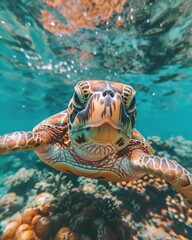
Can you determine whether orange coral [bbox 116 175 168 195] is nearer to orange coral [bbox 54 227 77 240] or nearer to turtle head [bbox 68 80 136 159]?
orange coral [bbox 54 227 77 240]

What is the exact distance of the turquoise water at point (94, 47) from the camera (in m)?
7.21

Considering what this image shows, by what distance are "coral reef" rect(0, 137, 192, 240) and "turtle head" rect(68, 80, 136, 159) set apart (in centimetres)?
127

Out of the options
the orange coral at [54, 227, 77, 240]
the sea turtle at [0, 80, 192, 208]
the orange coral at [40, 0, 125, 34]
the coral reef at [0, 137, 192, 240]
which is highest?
the orange coral at [40, 0, 125, 34]

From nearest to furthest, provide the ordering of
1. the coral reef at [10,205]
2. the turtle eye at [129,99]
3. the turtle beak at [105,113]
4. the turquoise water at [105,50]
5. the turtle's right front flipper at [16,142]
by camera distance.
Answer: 1. the turtle beak at [105,113]
2. the turtle eye at [129,99]
3. the turtle's right front flipper at [16,142]
4. the coral reef at [10,205]
5. the turquoise water at [105,50]

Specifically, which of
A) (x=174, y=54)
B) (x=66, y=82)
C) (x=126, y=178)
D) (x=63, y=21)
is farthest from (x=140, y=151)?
(x=66, y=82)

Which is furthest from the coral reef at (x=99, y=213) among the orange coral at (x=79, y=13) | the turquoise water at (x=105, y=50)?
the turquoise water at (x=105, y=50)

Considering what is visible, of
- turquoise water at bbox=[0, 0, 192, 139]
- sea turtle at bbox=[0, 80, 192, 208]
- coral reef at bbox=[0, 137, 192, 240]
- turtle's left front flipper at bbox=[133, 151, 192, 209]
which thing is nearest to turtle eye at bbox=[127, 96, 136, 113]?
sea turtle at bbox=[0, 80, 192, 208]

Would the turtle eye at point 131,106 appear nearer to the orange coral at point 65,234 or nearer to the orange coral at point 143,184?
the orange coral at point 65,234

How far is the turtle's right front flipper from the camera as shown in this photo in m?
2.64

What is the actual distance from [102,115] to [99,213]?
74.0 inches

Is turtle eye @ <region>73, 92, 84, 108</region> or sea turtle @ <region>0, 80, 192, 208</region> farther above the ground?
turtle eye @ <region>73, 92, 84, 108</region>

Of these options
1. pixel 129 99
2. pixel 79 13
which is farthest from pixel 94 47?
pixel 129 99

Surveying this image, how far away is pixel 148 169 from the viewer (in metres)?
2.61

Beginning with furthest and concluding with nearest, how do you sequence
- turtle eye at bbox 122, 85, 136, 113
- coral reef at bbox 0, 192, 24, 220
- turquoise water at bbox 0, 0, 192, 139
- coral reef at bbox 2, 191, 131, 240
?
turquoise water at bbox 0, 0, 192, 139
coral reef at bbox 0, 192, 24, 220
coral reef at bbox 2, 191, 131, 240
turtle eye at bbox 122, 85, 136, 113
